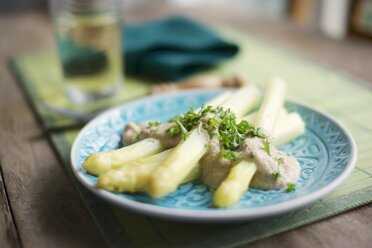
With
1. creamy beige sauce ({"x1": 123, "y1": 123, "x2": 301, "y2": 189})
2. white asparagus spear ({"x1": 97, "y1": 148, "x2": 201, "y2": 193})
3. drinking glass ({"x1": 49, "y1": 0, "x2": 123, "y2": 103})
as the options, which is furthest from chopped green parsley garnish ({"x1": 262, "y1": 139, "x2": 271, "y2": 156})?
drinking glass ({"x1": 49, "y1": 0, "x2": 123, "y2": 103})

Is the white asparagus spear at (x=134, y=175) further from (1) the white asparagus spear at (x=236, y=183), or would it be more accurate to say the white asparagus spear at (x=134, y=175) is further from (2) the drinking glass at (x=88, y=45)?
(2) the drinking glass at (x=88, y=45)

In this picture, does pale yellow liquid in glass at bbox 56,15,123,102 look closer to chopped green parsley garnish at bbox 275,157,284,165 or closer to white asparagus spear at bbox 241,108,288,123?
white asparagus spear at bbox 241,108,288,123

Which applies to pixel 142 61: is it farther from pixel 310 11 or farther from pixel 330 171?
pixel 310 11

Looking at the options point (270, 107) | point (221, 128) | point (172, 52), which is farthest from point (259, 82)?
point (221, 128)

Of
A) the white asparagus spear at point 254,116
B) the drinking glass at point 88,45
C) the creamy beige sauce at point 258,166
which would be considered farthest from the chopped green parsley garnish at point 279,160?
the drinking glass at point 88,45

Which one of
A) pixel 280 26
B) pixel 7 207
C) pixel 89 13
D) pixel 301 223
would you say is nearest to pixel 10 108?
pixel 89 13

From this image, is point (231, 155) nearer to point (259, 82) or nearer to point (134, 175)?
point (134, 175)

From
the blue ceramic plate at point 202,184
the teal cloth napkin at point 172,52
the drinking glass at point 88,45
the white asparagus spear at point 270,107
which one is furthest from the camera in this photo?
the teal cloth napkin at point 172,52

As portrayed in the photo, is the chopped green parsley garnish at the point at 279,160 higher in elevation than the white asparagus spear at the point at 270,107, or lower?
lower
